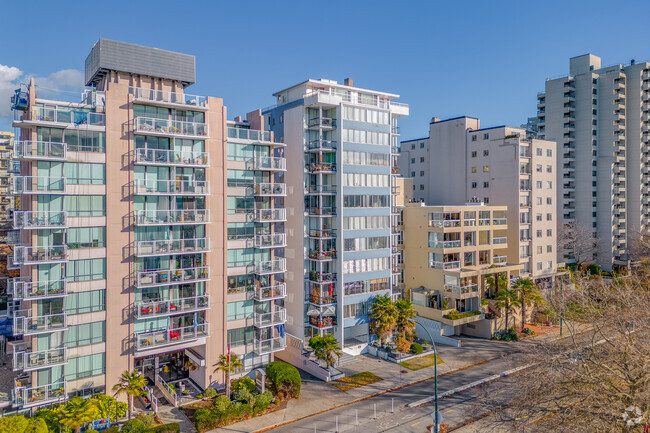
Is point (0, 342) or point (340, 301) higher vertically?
point (340, 301)

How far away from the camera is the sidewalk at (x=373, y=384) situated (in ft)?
112

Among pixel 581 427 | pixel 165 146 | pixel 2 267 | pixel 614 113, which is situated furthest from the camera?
pixel 614 113

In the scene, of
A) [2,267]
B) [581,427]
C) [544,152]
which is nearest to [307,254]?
[581,427]

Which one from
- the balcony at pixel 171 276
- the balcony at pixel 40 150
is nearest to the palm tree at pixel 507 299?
the balcony at pixel 171 276

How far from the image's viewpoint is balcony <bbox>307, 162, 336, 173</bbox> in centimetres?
4741

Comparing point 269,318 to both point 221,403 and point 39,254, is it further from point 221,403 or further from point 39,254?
point 39,254

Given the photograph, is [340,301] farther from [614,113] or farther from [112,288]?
[614,113]

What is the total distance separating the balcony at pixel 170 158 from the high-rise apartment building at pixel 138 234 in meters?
0.10

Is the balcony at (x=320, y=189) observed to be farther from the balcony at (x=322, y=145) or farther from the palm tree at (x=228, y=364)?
the palm tree at (x=228, y=364)

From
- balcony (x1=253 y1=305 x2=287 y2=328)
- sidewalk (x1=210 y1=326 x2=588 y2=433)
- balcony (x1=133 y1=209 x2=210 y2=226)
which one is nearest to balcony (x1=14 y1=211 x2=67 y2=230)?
balcony (x1=133 y1=209 x2=210 y2=226)

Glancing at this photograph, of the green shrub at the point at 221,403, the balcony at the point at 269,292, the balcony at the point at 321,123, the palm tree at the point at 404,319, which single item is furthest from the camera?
the palm tree at the point at 404,319

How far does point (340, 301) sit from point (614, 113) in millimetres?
79572

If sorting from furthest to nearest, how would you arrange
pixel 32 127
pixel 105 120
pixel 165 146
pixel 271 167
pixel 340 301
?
1. pixel 340 301
2. pixel 271 167
3. pixel 165 146
4. pixel 105 120
5. pixel 32 127

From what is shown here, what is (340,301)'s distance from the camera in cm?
4794
